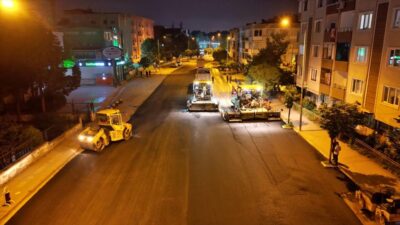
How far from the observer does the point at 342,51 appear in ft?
92.5

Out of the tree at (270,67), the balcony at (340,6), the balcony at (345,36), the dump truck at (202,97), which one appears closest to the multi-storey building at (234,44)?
the tree at (270,67)

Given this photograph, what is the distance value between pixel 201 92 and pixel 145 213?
80.7 ft

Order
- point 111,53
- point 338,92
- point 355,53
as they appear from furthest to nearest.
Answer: point 111,53 < point 338,92 < point 355,53

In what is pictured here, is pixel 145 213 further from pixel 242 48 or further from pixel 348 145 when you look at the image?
pixel 242 48

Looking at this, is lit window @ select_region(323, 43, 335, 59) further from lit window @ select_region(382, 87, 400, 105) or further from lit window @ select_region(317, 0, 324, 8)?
lit window @ select_region(382, 87, 400, 105)

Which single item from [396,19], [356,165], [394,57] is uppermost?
[396,19]

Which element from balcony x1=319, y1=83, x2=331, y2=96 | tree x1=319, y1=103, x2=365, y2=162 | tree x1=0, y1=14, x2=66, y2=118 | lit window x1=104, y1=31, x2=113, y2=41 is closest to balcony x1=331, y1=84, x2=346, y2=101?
balcony x1=319, y1=83, x2=331, y2=96

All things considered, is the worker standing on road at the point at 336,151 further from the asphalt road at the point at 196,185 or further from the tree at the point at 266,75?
the tree at the point at 266,75

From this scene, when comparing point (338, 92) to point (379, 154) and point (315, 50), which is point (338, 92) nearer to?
point (315, 50)

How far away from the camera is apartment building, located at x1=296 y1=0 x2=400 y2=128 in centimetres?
2184

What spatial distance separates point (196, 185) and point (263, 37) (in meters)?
59.1

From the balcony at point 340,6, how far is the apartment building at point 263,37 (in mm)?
28791

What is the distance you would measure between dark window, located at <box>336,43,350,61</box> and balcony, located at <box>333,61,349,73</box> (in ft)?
1.12

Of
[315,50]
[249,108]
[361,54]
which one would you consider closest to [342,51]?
[361,54]
